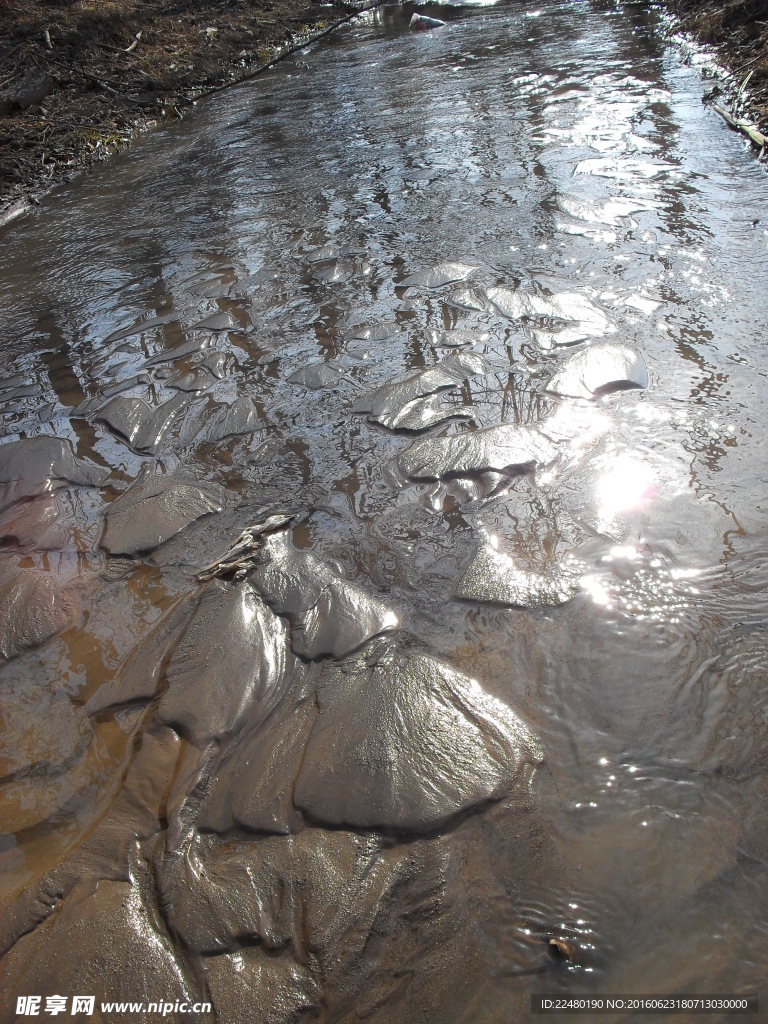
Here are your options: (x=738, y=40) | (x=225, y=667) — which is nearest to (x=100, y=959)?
(x=225, y=667)

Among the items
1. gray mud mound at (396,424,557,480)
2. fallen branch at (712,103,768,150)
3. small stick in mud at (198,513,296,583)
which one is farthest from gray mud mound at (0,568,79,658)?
fallen branch at (712,103,768,150)

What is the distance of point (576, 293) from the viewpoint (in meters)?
3.25

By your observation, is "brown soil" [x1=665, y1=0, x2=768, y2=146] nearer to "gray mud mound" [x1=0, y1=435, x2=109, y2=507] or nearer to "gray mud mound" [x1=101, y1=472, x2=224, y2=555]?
"gray mud mound" [x1=101, y1=472, x2=224, y2=555]

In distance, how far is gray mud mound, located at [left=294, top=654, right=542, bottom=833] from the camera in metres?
1.42

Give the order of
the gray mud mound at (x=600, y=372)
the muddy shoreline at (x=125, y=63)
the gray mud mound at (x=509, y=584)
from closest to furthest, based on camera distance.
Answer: the gray mud mound at (x=509, y=584), the gray mud mound at (x=600, y=372), the muddy shoreline at (x=125, y=63)

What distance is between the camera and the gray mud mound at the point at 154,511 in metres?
2.28

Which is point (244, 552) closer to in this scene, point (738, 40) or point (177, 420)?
point (177, 420)

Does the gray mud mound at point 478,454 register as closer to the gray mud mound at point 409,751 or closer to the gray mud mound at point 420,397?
the gray mud mound at point 420,397

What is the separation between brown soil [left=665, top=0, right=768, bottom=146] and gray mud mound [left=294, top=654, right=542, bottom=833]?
5.22 m

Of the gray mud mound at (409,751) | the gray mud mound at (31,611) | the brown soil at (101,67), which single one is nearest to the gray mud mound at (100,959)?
the gray mud mound at (409,751)

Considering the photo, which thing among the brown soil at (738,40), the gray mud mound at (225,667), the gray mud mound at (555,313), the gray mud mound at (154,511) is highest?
the brown soil at (738,40)

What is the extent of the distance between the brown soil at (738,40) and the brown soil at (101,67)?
6.36 meters

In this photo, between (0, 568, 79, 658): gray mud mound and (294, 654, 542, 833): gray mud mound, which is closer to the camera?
(294, 654, 542, 833): gray mud mound

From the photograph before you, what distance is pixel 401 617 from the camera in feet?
6.13
